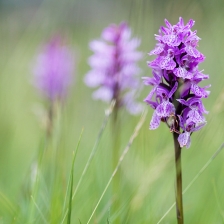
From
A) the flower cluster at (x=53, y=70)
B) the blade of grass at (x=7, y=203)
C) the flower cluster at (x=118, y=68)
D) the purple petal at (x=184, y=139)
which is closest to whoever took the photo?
the purple petal at (x=184, y=139)

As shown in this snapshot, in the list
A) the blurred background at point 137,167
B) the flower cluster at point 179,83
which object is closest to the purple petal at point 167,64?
the flower cluster at point 179,83

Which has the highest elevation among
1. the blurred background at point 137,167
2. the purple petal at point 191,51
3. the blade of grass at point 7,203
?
the purple petal at point 191,51

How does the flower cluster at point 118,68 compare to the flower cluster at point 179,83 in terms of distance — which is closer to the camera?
the flower cluster at point 179,83

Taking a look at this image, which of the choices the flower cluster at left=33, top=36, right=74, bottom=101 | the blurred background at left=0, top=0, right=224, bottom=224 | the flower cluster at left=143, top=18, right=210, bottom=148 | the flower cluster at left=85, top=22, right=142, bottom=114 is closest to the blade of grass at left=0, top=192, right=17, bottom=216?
the blurred background at left=0, top=0, right=224, bottom=224

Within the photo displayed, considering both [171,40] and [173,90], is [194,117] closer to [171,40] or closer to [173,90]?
[173,90]

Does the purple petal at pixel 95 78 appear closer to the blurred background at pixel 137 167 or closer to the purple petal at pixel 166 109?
the blurred background at pixel 137 167

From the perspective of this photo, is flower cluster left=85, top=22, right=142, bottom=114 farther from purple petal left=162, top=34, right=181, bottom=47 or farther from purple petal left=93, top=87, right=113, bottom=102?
purple petal left=162, top=34, right=181, bottom=47

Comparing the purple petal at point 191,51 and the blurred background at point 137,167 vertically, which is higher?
the purple petal at point 191,51
